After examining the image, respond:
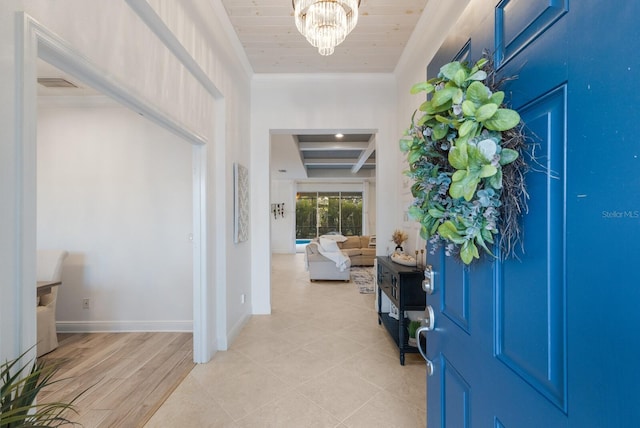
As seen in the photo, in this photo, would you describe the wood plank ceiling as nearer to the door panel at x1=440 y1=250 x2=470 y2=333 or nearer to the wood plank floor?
the door panel at x1=440 y1=250 x2=470 y2=333

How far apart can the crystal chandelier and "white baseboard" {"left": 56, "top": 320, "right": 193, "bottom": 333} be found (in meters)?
3.26

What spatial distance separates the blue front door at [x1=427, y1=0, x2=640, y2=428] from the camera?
0.46 meters

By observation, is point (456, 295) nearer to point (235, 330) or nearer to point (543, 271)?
point (543, 271)

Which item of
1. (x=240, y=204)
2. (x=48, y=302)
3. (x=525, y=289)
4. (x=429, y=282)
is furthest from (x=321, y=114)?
(x=48, y=302)

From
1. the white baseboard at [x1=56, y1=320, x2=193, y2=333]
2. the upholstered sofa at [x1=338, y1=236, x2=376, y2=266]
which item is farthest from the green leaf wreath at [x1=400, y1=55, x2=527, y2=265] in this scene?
the upholstered sofa at [x1=338, y1=236, x2=376, y2=266]

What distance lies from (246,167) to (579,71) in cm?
349

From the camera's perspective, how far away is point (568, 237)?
58 centimetres

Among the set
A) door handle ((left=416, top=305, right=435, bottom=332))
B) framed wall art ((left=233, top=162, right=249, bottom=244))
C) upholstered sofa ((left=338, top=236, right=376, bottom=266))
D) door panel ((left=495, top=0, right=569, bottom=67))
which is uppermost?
door panel ((left=495, top=0, right=569, bottom=67))

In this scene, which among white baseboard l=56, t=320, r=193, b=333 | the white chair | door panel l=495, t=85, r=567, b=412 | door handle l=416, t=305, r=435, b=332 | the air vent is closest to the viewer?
door panel l=495, t=85, r=567, b=412

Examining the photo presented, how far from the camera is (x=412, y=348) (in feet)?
8.75

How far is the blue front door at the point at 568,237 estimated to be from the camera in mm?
462

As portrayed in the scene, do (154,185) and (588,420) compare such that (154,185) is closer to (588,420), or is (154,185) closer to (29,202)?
(29,202)

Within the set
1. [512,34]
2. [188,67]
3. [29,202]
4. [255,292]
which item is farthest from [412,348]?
[188,67]

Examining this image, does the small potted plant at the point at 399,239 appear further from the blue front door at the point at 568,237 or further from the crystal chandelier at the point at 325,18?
the blue front door at the point at 568,237
